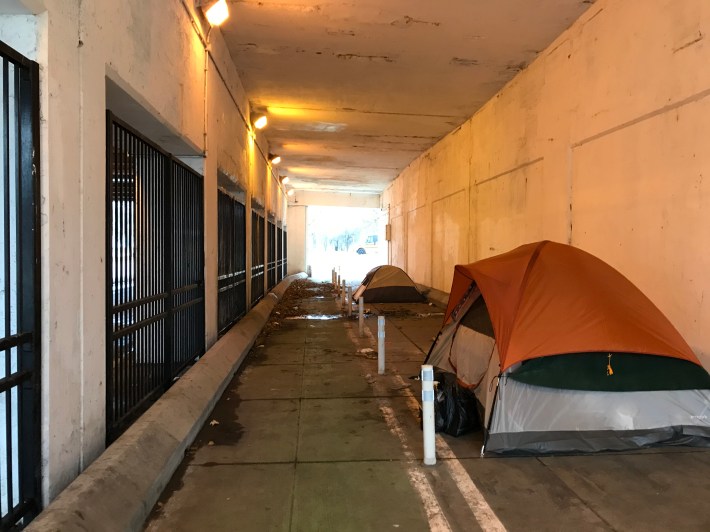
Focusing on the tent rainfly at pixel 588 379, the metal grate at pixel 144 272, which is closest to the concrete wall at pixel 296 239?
the metal grate at pixel 144 272

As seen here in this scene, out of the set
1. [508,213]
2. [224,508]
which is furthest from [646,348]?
[508,213]

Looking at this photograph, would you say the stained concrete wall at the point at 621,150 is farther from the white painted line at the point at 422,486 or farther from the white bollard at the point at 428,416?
the white painted line at the point at 422,486

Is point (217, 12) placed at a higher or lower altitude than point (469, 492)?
higher

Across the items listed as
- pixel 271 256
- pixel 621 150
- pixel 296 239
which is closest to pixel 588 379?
pixel 621 150

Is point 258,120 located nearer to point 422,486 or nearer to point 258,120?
point 258,120

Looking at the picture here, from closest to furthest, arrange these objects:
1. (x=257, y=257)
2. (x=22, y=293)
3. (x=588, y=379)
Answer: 1. (x=22, y=293)
2. (x=588, y=379)
3. (x=257, y=257)

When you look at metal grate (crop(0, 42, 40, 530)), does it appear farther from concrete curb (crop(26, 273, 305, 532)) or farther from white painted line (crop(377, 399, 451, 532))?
white painted line (crop(377, 399, 451, 532))

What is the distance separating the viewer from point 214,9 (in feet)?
21.7

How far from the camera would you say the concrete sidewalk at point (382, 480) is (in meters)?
3.36

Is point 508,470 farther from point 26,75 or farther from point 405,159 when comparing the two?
point 405,159

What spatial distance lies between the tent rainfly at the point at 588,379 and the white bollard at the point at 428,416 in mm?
561

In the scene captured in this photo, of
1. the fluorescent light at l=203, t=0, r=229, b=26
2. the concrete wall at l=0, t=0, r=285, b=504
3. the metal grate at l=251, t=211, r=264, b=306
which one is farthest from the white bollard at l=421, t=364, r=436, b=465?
the metal grate at l=251, t=211, r=264, b=306

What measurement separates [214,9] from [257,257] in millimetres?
8483

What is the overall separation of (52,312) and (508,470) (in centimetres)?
372
